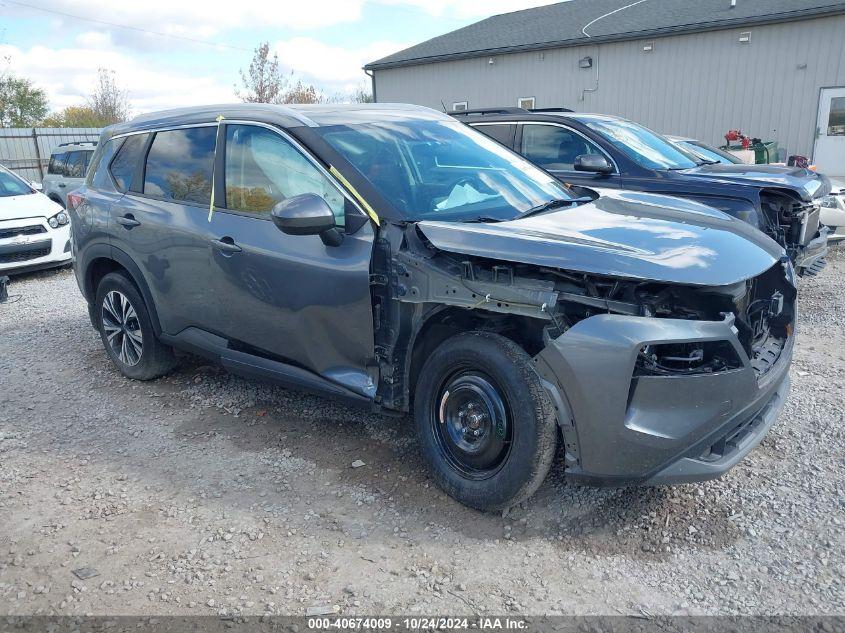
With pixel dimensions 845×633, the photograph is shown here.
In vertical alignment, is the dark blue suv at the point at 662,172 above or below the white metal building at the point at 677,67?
below

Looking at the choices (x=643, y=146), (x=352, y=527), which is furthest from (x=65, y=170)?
(x=352, y=527)

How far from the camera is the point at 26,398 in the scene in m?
4.88

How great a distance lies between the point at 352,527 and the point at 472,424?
0.74 metres

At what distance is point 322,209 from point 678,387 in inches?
70.6

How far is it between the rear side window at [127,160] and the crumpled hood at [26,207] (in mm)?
4783

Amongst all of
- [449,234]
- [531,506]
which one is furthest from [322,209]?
[531,506]

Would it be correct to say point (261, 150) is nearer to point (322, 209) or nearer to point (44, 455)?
point (322, 209)

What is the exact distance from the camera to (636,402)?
268 centimetres

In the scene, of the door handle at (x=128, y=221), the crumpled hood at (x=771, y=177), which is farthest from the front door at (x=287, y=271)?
the crumpled hood at (x=771, y=177)

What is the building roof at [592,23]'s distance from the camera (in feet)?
52.7

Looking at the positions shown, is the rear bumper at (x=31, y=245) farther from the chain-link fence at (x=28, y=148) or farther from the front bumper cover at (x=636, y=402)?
the chain-link fence at (x=28, y=148)

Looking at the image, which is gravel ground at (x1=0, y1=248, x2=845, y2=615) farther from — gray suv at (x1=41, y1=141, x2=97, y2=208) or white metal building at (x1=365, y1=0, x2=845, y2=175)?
white metal building at (x1=365, y1=0, x2=845, y2=175)

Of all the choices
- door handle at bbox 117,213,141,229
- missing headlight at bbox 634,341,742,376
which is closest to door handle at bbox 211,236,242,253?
door handle at bbox 117,213,141,229

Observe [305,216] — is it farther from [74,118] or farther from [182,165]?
[74,118]
